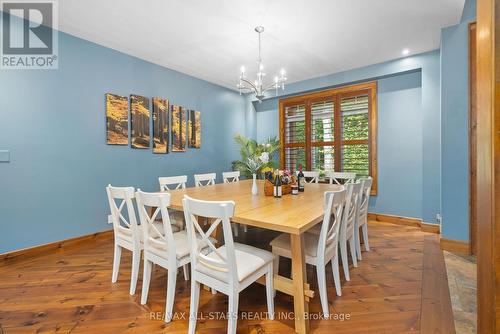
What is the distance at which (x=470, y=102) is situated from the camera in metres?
2.59

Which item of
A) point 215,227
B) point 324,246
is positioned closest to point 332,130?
point 324,246

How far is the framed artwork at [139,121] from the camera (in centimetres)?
342

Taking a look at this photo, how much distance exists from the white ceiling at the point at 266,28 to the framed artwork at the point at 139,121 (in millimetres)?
694

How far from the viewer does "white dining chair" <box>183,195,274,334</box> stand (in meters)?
1.27

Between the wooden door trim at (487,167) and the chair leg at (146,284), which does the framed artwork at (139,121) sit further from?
the wooden door trim at (487,167)

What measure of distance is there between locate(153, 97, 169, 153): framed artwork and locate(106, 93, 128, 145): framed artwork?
0.45m

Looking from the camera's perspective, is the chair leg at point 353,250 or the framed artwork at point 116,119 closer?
the chair leg at point 353,250

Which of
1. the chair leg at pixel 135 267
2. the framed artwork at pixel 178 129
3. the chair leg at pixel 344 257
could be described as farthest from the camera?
the framed artwork at pixel 178 129

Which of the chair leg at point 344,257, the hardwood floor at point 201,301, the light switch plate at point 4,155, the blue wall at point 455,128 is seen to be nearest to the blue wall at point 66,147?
the light switch plate at point 4,155

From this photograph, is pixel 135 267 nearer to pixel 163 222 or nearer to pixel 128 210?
pixel 128 210

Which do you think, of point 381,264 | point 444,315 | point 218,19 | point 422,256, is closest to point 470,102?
point 422,256

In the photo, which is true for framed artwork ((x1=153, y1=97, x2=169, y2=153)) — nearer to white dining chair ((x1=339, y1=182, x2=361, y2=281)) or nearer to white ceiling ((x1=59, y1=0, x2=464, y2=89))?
white ceiling ((x1=59, y1=0, x2=464, y2=89))

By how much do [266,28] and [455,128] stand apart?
259cm

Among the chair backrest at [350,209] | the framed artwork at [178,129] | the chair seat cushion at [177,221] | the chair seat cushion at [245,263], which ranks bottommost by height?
the chair seat cushion at [245,263]
